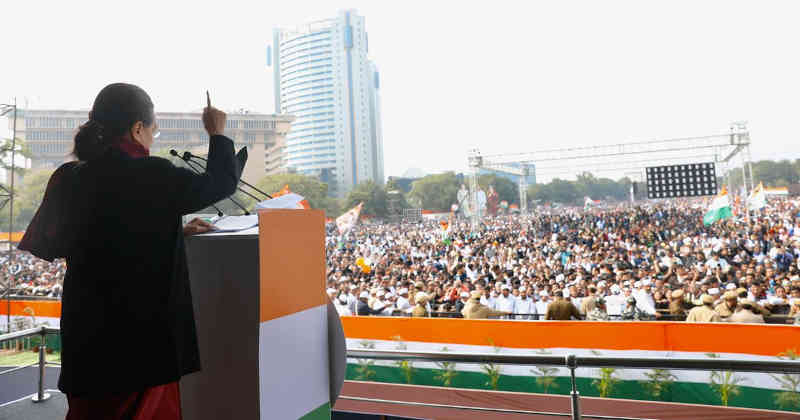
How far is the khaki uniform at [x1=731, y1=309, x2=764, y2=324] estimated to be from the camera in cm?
503

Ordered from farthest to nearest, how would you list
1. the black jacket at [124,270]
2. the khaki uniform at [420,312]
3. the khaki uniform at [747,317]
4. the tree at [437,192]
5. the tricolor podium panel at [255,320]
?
the tree at [437,192], the khaki uniform at [420,312], the khaki uniform at [747,317], the tricolor podium panel at [255,320], the black jacket at [124,270]

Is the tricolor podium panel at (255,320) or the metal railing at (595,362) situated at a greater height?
the tricolor podium panel at (255,320)

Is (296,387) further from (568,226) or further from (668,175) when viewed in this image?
(568,226)

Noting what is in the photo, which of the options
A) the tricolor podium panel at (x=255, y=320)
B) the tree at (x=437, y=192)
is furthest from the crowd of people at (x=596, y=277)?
the tree at (x=437, y=192)

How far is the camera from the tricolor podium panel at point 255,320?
1.09 m

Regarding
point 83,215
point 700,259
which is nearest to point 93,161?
point 83,215

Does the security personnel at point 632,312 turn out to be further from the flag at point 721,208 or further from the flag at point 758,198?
A: the flag at point 758,198

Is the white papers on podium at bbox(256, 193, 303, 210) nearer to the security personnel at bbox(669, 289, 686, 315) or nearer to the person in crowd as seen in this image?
the person in crowd

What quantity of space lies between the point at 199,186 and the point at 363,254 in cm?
1835

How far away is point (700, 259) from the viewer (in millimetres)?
11180

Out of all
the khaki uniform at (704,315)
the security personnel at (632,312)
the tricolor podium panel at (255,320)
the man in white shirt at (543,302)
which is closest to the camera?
the tricolor podium panel at (255,320)

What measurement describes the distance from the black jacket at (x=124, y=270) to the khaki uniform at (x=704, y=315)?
5.75 metres

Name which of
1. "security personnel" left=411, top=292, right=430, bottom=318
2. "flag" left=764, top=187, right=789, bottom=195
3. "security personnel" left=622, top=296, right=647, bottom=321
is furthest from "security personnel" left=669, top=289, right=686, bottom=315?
"flag" left=764, top=187, right=789, bottom=195

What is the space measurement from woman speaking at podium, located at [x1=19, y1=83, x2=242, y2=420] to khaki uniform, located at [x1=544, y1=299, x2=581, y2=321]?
542 centimetres
